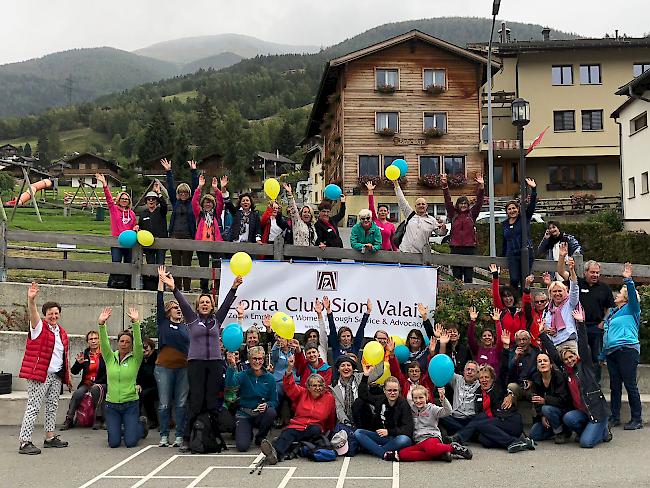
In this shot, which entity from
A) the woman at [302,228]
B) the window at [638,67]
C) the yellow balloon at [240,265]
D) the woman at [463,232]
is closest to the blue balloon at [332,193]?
the woman at [302,228]

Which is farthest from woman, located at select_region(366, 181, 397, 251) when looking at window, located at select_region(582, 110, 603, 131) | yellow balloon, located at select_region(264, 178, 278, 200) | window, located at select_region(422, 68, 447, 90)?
window, located at select_region(582, 110, 603, 131)

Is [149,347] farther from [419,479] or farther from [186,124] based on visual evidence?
[186,124]

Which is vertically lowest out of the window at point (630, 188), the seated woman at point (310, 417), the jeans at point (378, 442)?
the jeans at point (378, 442)

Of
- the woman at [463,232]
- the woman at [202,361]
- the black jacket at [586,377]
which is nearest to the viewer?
the black jacket at [586,377]

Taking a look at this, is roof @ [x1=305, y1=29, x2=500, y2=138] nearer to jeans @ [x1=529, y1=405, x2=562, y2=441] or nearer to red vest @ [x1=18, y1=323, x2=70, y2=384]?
red vest @ [x1=18, y1=323, x2=70, y2=384]

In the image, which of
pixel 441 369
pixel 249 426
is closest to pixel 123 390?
pixel 249 426

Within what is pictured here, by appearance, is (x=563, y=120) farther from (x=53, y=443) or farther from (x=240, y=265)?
(x=53, y=443)

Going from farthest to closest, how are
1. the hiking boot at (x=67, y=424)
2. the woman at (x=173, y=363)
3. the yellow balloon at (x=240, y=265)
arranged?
the hiking boot at (x=67, y=424) < the yellow balloon at (x=240, y=265) < the woman at (x=173, y=363)

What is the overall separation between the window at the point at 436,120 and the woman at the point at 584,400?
33098 millimetres

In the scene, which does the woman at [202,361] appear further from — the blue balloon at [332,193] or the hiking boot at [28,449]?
the blue balloon at [332,193]

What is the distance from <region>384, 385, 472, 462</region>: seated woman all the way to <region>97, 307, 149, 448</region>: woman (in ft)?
10.6

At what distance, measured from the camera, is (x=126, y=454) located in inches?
334

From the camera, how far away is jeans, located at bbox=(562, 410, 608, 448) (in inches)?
332

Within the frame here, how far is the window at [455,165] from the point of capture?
4112 centimetres
